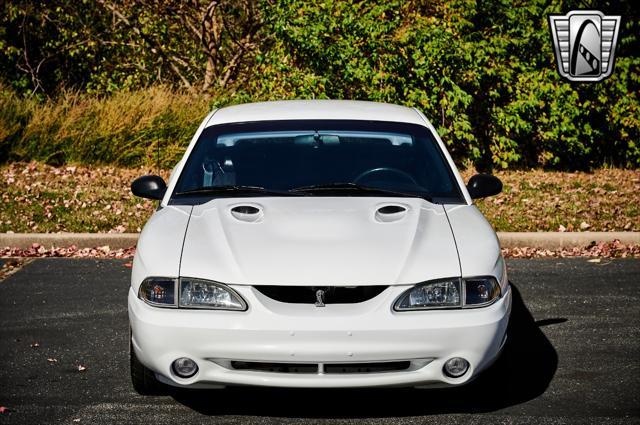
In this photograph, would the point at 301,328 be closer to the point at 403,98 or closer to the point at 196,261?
the point at 196,261

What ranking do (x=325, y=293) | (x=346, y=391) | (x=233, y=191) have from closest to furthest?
(x=325, y=293) < (x=346, y=391) < (x=233, y=191)

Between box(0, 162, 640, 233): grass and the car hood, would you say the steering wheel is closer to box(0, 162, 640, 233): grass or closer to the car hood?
the car hood

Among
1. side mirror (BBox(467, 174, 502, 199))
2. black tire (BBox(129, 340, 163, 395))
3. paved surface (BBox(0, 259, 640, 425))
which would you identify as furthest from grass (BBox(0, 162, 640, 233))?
black tire (BBox(129, 340, 163, 395))

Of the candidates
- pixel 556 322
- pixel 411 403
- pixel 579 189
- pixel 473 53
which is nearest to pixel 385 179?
pixel 411 403

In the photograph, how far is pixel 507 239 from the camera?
32.2ft

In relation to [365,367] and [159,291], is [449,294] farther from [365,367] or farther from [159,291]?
[159,291]

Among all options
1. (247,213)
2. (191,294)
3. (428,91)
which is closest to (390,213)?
(247,213)

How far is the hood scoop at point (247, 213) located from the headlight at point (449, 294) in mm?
953

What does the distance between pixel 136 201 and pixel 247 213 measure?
281 inches

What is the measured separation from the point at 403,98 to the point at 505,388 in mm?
9587

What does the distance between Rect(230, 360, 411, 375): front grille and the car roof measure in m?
2.10

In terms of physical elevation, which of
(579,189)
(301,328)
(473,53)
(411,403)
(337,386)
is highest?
(301,328)

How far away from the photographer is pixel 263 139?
6.15 metres

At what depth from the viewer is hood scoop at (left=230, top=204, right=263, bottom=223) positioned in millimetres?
5047
